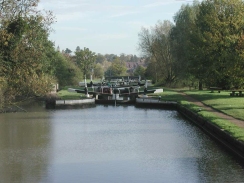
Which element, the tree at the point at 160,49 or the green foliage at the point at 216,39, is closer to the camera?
the green foliage at the point at 216,39

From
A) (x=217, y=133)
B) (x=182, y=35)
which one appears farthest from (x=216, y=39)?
(x=217, y=133)

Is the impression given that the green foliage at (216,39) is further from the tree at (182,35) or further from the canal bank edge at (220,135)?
the canal bank edge at (220,135)

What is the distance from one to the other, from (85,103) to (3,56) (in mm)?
28149

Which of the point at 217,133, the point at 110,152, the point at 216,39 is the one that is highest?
the point at 216,39

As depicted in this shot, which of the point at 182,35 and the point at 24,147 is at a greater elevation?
→ the point at 182,35

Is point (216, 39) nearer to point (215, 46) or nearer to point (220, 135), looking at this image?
point (215, 46)

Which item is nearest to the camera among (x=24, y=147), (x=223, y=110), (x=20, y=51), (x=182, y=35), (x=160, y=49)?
(x=20, y=51)

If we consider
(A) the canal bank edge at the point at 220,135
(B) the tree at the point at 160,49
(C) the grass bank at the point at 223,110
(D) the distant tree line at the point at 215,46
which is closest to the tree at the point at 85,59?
(B) the tree at the point at 160,49

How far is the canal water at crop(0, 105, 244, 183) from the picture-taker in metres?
18.2

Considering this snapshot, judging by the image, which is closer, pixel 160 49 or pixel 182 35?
pixel 182 35

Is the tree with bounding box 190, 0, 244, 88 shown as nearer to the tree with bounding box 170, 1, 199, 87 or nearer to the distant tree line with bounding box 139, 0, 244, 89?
the distant tree line with bounding box 139, 0, 244, 89

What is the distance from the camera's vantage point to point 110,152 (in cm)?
2294

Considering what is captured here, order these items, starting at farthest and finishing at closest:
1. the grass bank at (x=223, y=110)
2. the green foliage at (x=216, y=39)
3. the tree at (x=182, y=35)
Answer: the tree at (x=182, y=35)
the green foliage at (x=216, y=39)
the grass bank at (x=223, y=110)

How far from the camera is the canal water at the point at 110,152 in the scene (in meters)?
18.2
